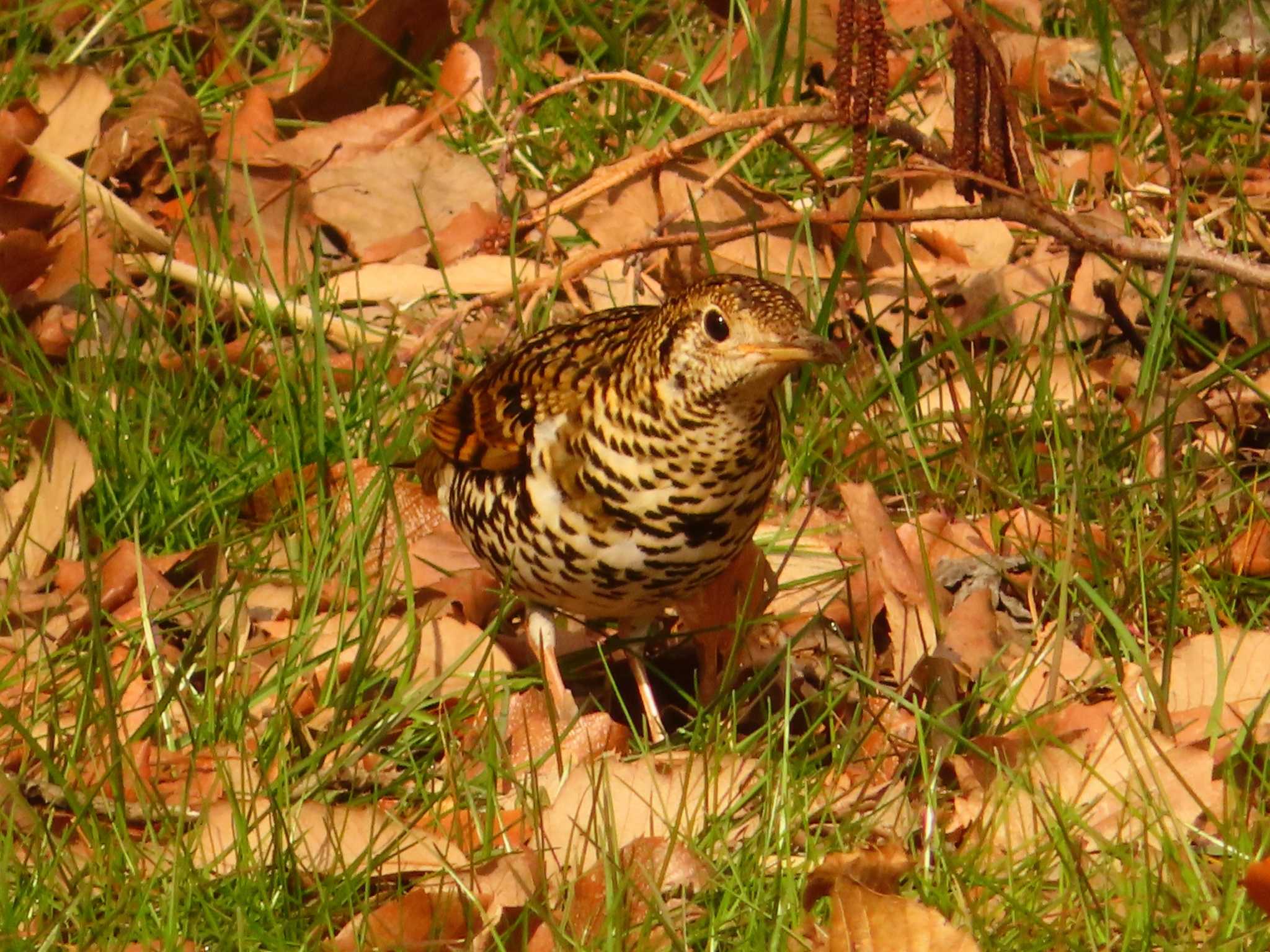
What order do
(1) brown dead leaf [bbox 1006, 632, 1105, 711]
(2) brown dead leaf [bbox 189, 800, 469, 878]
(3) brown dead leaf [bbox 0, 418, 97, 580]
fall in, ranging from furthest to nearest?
(3) brown dead leaf [bbox 0, 418, 97, 580], (1) brown dead leaf [bbox 1006, 632, 1105, 711], (2) brown dead leaf [bbox 189, 800, 469, 878]

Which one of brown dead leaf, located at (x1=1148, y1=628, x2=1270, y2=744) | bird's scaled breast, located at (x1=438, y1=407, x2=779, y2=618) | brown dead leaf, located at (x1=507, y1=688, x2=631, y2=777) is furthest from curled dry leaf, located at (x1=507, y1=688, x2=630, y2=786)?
brown dead leaf, located at (x1=1148, y1=628, x2=1270, y2=744)

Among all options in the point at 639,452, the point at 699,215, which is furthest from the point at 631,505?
the point at 699,215

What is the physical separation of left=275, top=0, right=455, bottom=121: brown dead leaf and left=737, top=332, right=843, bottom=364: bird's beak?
3.02 m

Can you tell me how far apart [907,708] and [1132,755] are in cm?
44

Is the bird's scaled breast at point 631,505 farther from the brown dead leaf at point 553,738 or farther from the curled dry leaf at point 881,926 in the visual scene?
the curled dry leaf at point 881,926

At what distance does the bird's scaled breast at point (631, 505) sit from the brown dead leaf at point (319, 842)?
62 cm

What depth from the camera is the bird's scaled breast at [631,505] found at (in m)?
3.65

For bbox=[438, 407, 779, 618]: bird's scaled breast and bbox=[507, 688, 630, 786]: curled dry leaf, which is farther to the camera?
bbox=[507, 688, 630, 786]: curled dry leaf

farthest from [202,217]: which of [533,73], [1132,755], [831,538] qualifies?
[1132,755]

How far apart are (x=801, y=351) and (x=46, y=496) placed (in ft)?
6.67

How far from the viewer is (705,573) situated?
3.82 metres

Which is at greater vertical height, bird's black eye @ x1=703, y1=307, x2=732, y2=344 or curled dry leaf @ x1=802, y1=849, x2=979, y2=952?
bird's black eye @ x1=703, y1=307, x2=732, y2=344

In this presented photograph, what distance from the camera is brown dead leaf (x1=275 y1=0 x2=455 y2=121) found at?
6.13 m

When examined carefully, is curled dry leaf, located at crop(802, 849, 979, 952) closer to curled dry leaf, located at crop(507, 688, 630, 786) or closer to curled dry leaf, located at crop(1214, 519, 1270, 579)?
curled dry leaf, located at crop(507, 688, 630, 786)
